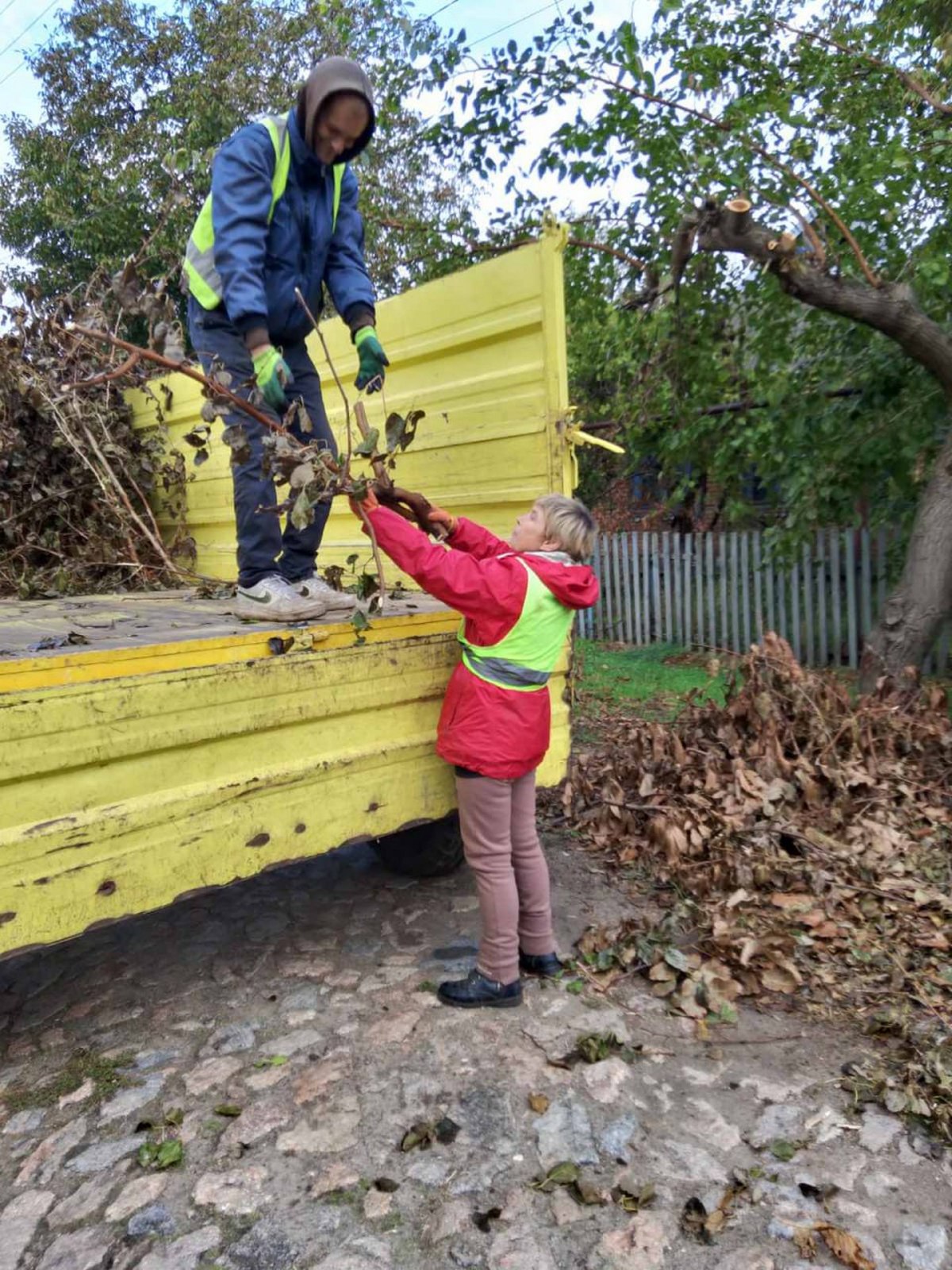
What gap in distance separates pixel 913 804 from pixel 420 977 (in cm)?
234

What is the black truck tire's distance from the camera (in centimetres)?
384

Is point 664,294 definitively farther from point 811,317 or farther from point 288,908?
point 288,908

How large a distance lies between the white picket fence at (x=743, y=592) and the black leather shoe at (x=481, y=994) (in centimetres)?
442

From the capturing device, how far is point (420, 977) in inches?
122

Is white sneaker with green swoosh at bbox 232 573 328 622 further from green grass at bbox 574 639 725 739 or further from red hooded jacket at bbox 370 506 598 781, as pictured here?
green grass at bbox 574 639 725 739

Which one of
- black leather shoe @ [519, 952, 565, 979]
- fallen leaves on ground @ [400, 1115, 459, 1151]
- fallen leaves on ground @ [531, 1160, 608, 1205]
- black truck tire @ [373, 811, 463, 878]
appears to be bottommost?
fallen leaves on ground @ [531, 1160, 608, 1205]

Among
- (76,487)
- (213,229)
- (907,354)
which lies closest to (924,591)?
(907,354)

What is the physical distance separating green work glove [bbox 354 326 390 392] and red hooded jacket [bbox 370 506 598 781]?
0.94m

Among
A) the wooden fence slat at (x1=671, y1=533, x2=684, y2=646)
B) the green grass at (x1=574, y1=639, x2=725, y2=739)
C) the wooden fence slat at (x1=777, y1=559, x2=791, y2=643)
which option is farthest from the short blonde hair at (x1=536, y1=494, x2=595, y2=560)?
the wooden fence slat at (x1=671, y1=533, x2=684, y2=646)

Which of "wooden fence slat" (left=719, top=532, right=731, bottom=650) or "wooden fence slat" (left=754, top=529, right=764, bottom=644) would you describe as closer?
"wooden fence slat" (left=754, top=529, right=764, bottom=644)

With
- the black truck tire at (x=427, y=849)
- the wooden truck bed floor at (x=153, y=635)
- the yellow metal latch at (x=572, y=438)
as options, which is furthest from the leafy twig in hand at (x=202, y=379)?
the black truck tire at (x=427, y=849)

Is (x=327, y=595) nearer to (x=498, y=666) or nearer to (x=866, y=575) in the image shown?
(x=498, y=666)

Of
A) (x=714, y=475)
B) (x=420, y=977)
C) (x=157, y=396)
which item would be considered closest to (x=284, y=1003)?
(x=420, y=977)

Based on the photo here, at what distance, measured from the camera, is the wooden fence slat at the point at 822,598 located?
8633 mm
